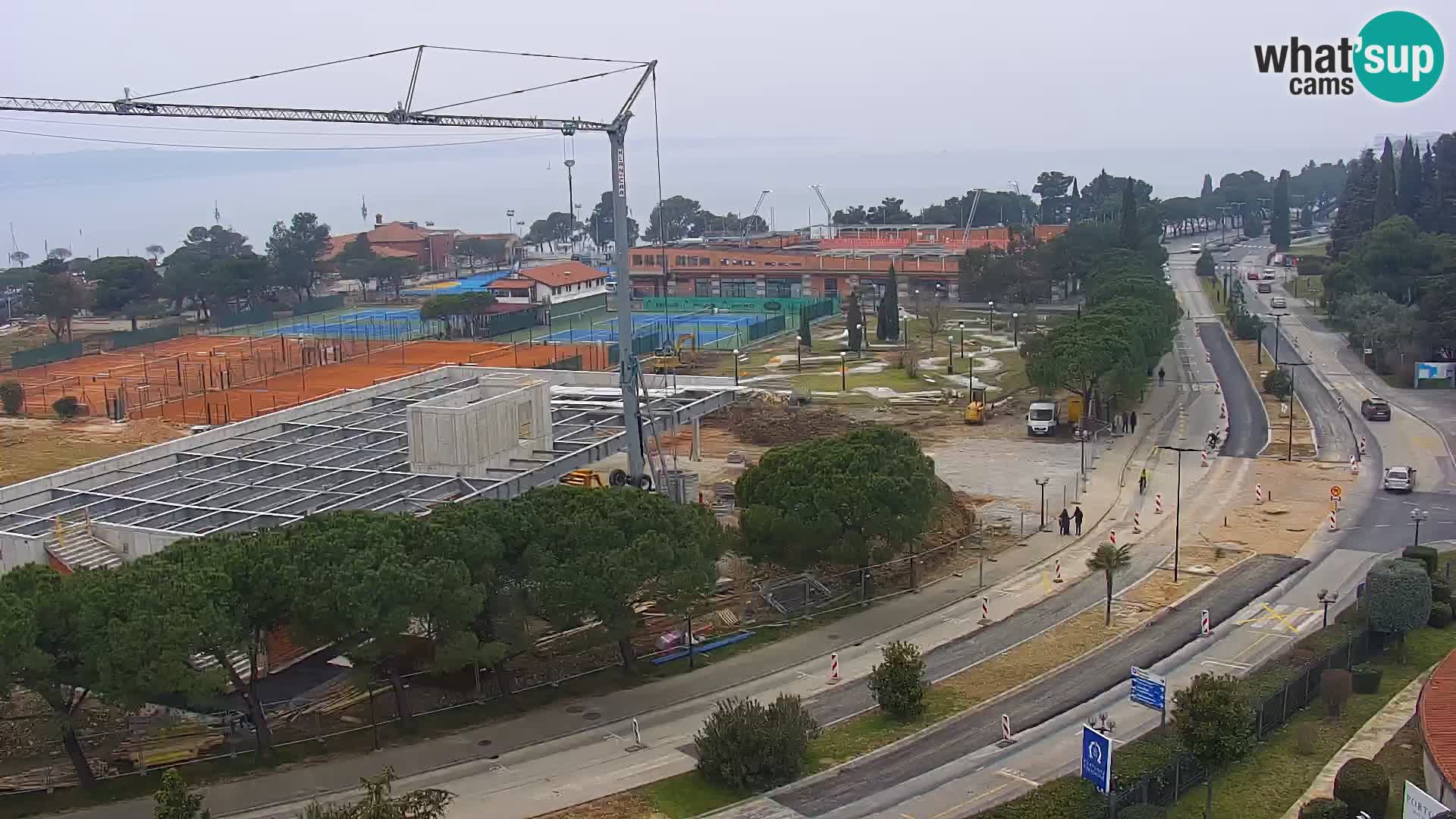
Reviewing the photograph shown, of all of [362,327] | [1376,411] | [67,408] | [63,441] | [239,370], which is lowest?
[1376,411]

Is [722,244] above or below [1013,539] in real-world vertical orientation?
above

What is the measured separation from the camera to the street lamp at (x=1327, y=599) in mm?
31938

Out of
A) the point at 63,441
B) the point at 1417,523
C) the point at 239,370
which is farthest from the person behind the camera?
the point at 239,370

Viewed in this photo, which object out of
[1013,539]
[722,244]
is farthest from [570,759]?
[722,244]

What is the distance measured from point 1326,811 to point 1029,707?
7.46m

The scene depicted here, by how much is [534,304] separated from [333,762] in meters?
80.6

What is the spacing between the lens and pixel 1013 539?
41188mm

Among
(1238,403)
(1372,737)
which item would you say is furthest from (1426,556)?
(1238,403)

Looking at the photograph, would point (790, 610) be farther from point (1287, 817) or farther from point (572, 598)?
point (1287, 817)

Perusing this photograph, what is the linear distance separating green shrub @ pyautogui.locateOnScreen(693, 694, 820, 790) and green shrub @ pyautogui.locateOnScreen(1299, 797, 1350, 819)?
27.9 ft

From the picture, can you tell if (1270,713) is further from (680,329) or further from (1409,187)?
(1409,187)

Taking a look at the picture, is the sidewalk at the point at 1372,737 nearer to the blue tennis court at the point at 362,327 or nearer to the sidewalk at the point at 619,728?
the sidewalk at the point at 619,728

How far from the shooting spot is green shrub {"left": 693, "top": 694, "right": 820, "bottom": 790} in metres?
23.8

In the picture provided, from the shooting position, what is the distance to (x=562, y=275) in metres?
110
